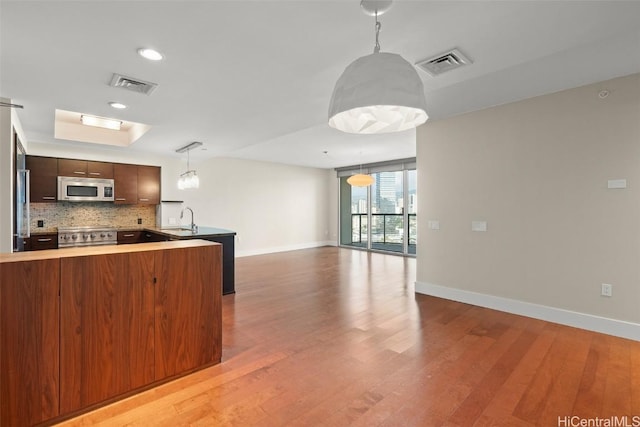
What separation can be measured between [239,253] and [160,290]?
5.89 metres

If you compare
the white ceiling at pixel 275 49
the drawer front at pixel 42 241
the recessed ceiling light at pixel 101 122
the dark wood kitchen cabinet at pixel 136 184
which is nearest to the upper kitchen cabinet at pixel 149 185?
the dark wood kitchen cabinet at pixel 136 184

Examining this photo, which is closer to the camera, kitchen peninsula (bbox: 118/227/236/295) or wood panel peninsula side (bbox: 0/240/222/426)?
wood panel peninsula side (bbox: 0/240/222/426)

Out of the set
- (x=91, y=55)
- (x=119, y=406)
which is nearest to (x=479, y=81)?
(x=91, y=55)

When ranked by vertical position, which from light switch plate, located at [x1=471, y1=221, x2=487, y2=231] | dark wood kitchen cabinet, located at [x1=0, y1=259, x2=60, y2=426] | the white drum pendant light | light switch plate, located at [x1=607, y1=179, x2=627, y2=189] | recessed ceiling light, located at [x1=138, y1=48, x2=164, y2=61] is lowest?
dark wood kitchen cabinet, located at [x1=0, y1=259, x2=60, y2=426]

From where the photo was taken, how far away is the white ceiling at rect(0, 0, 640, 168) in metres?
1.75

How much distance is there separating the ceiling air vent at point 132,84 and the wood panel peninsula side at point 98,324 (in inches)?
61.1

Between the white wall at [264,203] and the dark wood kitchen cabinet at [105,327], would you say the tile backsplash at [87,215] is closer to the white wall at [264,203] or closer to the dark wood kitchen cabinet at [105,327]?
the white wall at [264,203]

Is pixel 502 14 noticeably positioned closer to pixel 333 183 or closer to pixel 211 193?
pixel 211 193

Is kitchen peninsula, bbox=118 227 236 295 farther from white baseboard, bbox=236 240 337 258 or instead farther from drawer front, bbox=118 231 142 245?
white baseboard, bbox=236 240 337 258

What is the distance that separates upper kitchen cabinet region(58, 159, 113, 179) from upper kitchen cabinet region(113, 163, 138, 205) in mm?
121

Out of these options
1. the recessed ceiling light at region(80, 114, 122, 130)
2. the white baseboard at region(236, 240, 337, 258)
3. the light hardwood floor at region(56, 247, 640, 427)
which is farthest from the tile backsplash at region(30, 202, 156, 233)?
the light hardwood floor at region(56, 247, 640, 427)

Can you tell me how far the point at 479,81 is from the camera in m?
2.89

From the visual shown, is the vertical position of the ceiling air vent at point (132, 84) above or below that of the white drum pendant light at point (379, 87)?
above

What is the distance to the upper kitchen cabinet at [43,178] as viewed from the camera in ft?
16.6
